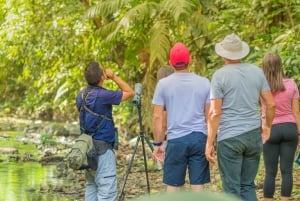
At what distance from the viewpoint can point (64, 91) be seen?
21.8 meters

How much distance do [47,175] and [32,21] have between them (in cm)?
899

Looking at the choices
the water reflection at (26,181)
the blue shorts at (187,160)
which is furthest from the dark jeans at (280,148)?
the water reflection at (26,181)

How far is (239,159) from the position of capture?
6.23m

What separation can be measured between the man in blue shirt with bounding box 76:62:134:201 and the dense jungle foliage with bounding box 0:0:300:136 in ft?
13.0

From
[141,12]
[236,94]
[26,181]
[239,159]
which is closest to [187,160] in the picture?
[239,159]

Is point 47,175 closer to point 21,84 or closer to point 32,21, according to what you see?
point 32,21

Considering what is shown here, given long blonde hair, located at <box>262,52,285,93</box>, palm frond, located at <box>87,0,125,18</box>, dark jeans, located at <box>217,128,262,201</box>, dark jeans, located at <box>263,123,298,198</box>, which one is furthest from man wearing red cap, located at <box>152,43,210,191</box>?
palm frond, located at <box>87,0,125,18</box>

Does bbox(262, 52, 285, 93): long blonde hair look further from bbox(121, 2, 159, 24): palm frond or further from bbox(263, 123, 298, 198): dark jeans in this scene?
bbox(121, 2, 159, 24): palm frond

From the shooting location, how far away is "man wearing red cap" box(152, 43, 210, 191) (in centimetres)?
639

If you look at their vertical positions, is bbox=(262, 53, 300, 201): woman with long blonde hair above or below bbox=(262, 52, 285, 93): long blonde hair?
below

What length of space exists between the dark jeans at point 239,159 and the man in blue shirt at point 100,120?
1163 millimetres

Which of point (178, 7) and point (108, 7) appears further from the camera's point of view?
point (108, 7)

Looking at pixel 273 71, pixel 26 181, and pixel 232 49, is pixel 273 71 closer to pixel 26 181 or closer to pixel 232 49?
pixel 232 49

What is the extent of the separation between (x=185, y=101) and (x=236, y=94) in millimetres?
471
